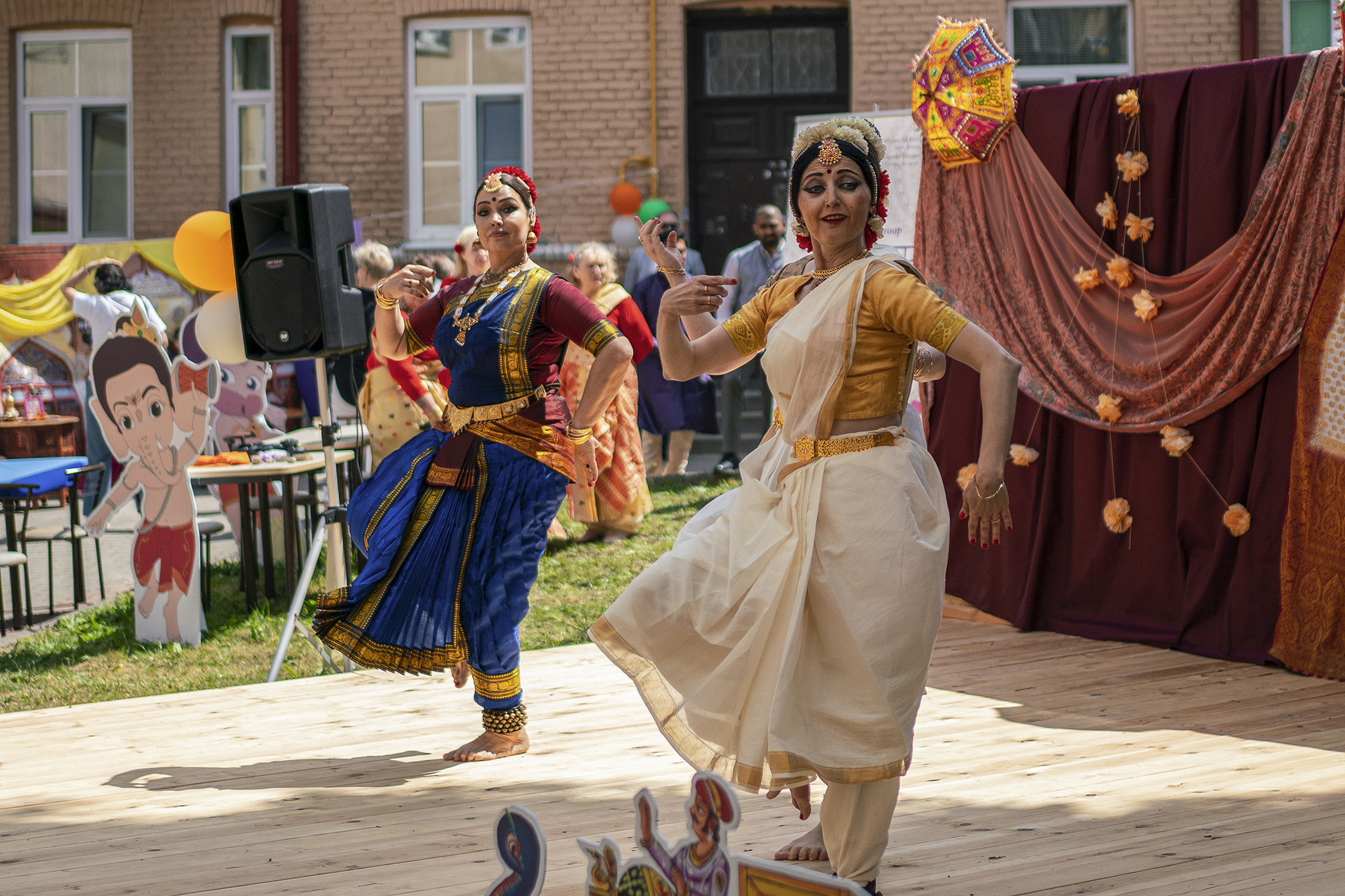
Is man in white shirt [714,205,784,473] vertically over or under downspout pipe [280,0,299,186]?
under

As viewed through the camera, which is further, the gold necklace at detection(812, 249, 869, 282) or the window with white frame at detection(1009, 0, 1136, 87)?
the window with white frame at detection(1009, 0, 1136, 87)

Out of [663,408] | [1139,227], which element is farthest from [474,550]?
[663,408]

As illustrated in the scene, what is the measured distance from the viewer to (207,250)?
20.4 ft

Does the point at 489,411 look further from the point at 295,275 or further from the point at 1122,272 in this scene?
the point at 1122,272

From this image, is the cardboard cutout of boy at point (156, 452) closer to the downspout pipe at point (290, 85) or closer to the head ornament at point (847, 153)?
the head ornament at point (847, 153)

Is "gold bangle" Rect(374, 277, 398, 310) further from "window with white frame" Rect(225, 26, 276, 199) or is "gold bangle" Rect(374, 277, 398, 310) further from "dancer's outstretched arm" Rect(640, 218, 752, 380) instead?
"window with white frame" Rect(225, 26, 276, 199)

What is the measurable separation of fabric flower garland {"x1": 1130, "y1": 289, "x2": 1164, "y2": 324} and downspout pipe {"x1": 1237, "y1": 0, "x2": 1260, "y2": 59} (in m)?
6.71

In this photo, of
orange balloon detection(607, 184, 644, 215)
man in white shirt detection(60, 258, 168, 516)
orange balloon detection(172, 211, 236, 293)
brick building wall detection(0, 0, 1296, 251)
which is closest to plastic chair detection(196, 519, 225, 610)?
Result: orange balloon detection(172, 211, 236, 293)

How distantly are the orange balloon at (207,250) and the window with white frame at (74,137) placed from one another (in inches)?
270

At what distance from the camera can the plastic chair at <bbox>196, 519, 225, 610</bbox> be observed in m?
6.73

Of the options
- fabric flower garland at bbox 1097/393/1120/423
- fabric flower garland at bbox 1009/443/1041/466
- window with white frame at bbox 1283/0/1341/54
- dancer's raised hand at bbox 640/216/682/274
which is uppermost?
window with white frame at bbox 1283/0/1341/54

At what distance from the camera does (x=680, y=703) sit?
9.78ft

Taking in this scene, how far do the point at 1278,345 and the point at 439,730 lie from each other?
326 cm

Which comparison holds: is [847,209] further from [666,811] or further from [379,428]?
[379,428]
